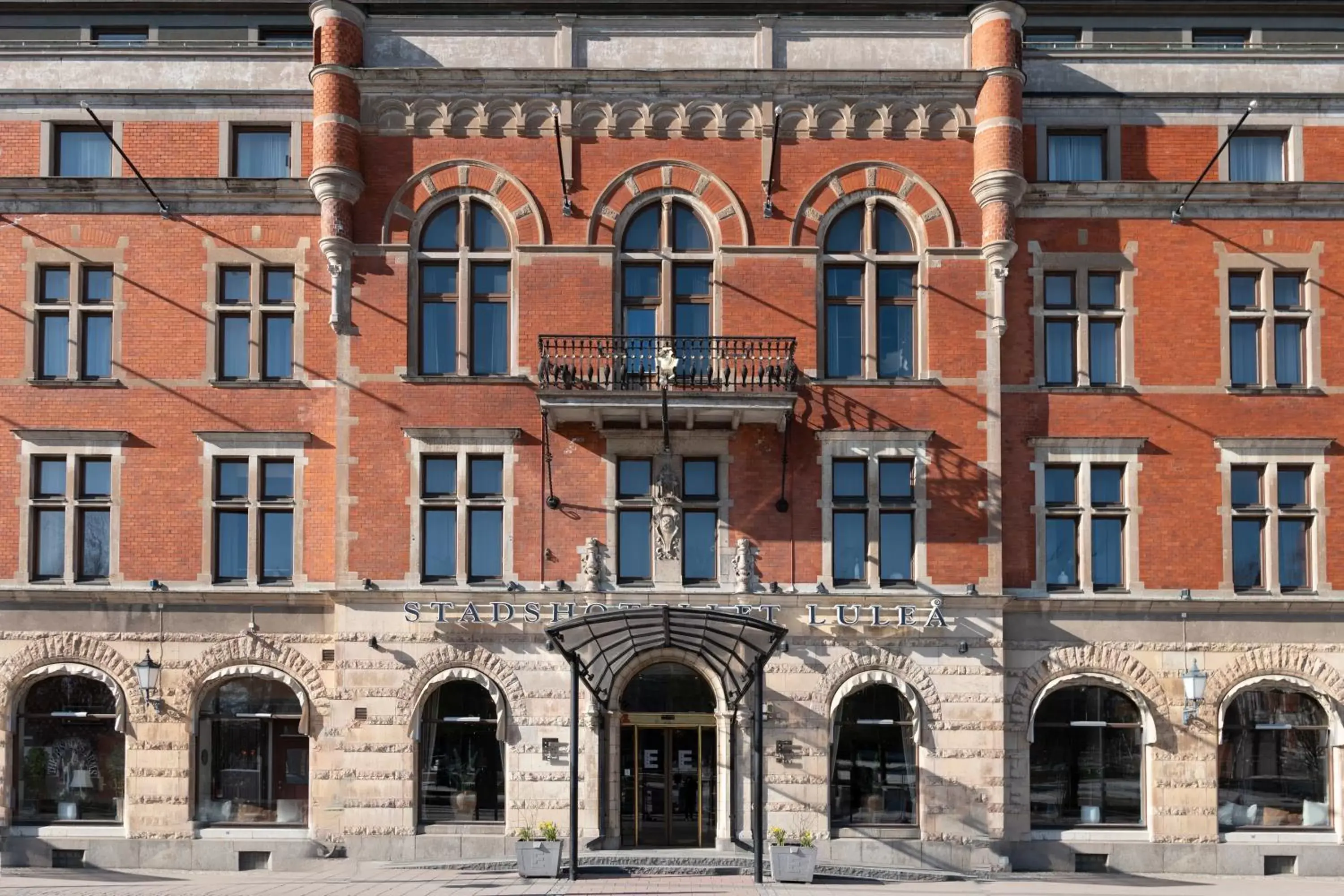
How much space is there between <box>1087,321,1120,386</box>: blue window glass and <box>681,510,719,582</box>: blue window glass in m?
7.42

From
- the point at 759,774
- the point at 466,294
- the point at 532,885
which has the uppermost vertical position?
the point at 466,294

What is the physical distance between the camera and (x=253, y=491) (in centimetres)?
2631

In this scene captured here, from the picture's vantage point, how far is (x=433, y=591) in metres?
25.4

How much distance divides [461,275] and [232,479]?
5631mm

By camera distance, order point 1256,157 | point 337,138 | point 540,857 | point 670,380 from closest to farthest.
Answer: point 540,857 < point 670,380 < point 337,138 < point 1256,157

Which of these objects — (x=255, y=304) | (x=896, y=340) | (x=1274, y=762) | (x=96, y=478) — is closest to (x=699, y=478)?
(x=896, y=340)

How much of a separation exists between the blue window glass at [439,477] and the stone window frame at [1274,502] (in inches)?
538

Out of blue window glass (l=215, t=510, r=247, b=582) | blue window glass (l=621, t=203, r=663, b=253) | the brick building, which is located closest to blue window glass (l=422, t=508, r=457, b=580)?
the brick building

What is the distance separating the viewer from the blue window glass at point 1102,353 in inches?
1046

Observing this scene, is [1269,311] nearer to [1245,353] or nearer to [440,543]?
[1245,353]

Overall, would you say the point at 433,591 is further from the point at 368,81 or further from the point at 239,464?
the point at 368,81

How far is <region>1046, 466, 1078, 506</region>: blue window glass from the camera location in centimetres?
2642

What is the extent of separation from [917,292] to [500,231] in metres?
7.56

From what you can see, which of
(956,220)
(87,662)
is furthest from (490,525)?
(956,220)
